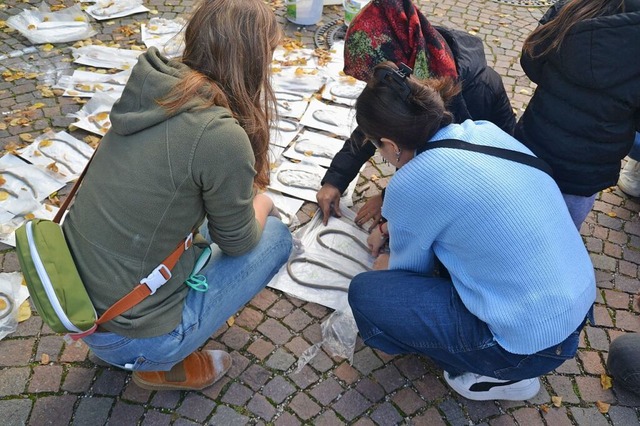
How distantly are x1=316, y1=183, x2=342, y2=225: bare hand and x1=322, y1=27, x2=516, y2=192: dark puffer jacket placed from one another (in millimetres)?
91

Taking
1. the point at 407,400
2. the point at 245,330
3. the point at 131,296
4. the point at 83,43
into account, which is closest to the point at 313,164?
the point at 245,330

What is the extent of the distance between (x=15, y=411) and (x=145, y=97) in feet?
5.15

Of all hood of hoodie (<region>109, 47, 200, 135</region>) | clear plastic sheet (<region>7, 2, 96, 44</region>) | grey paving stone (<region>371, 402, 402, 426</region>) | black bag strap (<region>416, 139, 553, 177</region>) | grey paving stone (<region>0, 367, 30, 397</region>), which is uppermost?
hood of hoodie (<region>109, 47, 200, 135</region>)

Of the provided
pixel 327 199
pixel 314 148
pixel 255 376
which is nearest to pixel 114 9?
pixel 314 148

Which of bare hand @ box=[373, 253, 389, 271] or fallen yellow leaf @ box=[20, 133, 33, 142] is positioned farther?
fallen yellow leaf @ box=[20, 133, 33, 142]

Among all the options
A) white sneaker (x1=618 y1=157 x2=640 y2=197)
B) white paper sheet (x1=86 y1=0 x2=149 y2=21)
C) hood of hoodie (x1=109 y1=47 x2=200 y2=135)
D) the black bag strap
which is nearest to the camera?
hood of hoodie (x1=109 y1=47 x2=200 y2=135)

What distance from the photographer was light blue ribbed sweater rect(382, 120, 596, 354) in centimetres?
197

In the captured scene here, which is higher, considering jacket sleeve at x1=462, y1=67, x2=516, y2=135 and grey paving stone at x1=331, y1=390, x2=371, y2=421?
jacket sleeve at x1=462, y1=67, x2=516, y2=135

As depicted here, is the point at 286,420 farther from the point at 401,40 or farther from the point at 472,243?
the point at 401,40

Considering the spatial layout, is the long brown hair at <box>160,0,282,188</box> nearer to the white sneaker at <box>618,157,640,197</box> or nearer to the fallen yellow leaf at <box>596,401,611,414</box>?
the fallen yellow leaf at <box>596,401,611,414</box>

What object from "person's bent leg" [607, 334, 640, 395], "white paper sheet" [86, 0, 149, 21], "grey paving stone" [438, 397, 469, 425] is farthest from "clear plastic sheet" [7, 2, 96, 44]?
"person's bent leg" [607, 334, 640, 395]

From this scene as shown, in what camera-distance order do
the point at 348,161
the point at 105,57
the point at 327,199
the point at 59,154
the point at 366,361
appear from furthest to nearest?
the point at 105,57, the point at 59,154, the point at 327,199, the point at 348,161, the point at 366,361

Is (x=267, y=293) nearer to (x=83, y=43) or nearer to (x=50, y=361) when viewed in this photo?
(x=50, y=361)

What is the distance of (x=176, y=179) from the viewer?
180cm
